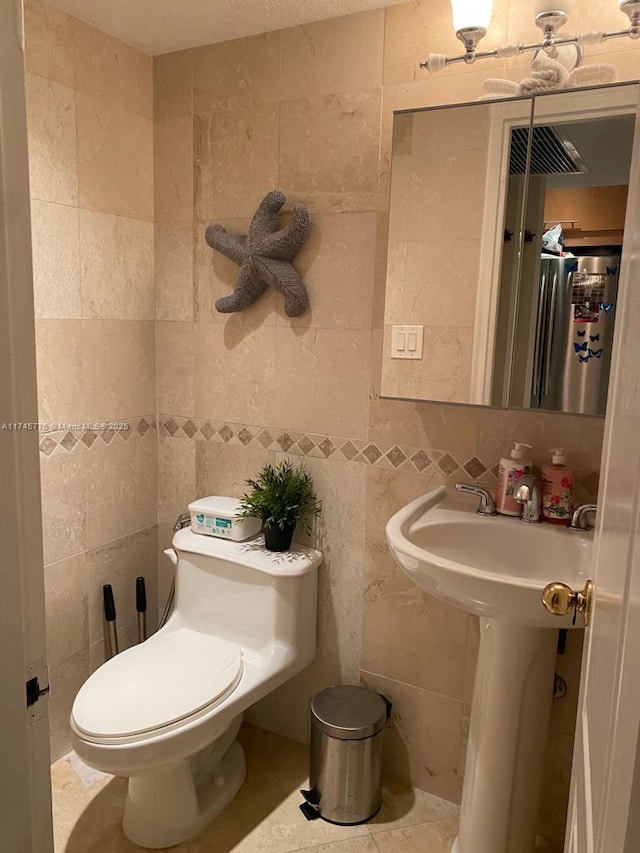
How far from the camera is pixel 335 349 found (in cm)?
208

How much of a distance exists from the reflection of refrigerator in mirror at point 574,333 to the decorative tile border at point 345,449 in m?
0.25

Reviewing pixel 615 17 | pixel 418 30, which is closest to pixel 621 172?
pixel 615 17

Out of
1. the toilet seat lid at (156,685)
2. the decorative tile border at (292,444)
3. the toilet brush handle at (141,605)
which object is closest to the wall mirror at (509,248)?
the decorative tile border at (292,444)

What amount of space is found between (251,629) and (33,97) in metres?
1.67

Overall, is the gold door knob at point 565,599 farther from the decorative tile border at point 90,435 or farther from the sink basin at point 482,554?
the decorative tile border at point 90,435

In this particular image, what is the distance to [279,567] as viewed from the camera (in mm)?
2035

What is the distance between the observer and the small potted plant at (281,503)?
209 centimetres

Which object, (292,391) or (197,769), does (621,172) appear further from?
(197,769)

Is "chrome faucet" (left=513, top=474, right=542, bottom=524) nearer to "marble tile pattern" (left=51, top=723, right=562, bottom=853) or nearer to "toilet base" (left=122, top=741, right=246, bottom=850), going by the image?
"marble tile pattern" (left=51, top=723, right=562, bottom=853)

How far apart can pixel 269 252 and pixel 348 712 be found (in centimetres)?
140

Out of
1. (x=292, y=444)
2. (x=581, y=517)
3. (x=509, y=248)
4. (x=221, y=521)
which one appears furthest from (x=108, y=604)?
(x=509, y=248)

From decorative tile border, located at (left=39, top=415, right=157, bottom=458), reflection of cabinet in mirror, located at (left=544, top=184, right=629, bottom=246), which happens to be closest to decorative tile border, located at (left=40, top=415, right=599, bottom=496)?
decorative tile border, located at (left=39, top=415, right=157, bottom=458)

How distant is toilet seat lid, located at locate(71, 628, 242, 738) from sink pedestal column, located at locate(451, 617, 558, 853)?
0.67 m

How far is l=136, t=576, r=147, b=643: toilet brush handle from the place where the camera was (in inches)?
92.3
